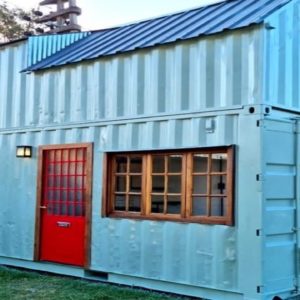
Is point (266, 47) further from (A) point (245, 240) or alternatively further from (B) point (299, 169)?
(A) point (245, 240)

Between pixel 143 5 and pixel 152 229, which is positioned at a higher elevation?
pixel 143 5

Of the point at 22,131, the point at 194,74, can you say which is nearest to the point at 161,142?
the point at 194,74

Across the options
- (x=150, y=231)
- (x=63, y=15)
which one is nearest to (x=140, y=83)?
(x=150, y=231)

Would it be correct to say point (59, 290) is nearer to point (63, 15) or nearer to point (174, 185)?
point (174, 185)

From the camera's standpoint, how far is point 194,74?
7.27m

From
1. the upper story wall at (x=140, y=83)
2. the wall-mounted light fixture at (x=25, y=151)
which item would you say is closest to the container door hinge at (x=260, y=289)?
the upper story wall at (x=140, y=83)

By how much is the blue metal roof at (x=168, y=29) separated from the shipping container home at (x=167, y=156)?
36 mm

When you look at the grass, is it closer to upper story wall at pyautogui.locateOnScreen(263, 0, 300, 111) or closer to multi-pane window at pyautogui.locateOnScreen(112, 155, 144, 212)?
multi-pane window at pyautogui.locateOnScreen(112, 155, 144, 212)

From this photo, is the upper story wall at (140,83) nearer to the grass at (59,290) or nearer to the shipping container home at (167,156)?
the shipping container home at (167,156)

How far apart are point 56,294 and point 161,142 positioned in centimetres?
237

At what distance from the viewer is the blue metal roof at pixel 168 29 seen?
7.14 metres

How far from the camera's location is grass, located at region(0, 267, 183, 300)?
286 inches

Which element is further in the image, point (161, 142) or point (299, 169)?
point (161, 142)

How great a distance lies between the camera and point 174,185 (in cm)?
755
